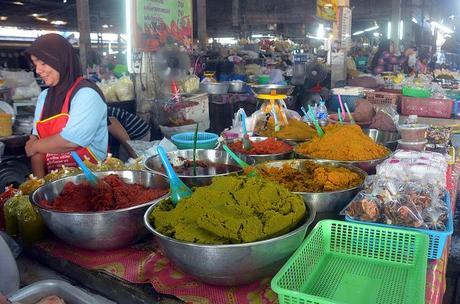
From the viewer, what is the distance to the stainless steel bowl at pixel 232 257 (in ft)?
3.21

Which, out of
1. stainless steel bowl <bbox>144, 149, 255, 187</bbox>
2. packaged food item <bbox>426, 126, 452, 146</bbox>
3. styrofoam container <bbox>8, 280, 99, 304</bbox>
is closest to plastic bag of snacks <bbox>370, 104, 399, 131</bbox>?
packaged food item <bbox>426, 126, 452, 146</bbox>

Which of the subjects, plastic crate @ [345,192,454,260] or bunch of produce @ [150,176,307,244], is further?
plastic crate @ [345,192,454,260]

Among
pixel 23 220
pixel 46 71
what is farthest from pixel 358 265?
pixel 46 71

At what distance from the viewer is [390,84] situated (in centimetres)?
507

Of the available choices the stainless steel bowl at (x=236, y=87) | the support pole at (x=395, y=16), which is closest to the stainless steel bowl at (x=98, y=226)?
the stainless steel bowl at (x=236, y=87)

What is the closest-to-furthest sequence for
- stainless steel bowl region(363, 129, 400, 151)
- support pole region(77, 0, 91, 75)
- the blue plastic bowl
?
stainless steel bowl region(363, 129, 400, 151) < the blue plastic bowl < support pole region(77, 0, 91, 75)

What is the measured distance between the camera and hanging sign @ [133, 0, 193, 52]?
418cm

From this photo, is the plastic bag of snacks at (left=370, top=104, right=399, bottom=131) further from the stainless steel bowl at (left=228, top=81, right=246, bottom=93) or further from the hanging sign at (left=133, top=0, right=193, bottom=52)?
the stainless steel bowl at (left=228, top=81, right=246, bottom=93)

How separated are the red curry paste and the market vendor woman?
0.81m

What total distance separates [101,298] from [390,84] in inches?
185

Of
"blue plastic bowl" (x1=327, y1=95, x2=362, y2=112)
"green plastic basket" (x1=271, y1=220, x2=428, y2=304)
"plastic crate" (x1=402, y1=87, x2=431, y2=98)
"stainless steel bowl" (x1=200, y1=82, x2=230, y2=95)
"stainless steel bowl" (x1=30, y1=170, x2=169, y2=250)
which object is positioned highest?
"stainless steel bowl" (x1=200, y1=82, x2=230, y2=95)

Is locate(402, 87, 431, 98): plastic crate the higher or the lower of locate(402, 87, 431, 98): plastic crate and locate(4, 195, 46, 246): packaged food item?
the higher

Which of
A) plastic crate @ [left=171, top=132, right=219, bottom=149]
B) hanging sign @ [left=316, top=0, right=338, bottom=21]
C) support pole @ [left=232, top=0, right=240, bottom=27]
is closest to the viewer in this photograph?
plastic crate @ [left=171, top=132, right=219, bottom=149]

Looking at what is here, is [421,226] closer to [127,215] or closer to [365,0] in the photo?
[127,215]
